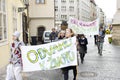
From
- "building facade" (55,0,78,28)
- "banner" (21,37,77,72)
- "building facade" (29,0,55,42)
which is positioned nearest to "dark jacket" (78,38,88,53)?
"banner" (21,37,77,72)

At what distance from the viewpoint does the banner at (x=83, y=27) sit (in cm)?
1425

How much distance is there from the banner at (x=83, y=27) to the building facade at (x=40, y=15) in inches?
799

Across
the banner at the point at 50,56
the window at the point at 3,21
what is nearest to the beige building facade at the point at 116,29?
the window at the point at 3,21

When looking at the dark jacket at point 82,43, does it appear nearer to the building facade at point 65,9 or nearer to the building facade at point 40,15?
the building facade at point 40,15

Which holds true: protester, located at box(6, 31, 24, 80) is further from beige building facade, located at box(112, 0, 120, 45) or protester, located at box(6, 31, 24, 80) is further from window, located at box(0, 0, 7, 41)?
beige building facade, located at box(112, 0, 120, 45)

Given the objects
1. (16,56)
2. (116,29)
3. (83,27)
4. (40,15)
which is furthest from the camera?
(40,15)

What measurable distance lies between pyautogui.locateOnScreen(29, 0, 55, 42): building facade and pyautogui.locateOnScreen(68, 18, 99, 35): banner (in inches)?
799

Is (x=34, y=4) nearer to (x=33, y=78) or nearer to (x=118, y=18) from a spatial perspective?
(x=118, y=18)

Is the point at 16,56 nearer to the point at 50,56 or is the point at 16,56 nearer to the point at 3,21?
the point at 50,56

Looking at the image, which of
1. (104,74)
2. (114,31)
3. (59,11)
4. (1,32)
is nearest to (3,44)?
(1,32)

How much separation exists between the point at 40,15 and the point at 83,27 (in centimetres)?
2111

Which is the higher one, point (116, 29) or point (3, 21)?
point (3, 21)

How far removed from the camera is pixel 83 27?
1448cm

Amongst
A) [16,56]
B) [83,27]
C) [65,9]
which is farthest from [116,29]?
[65,9]
